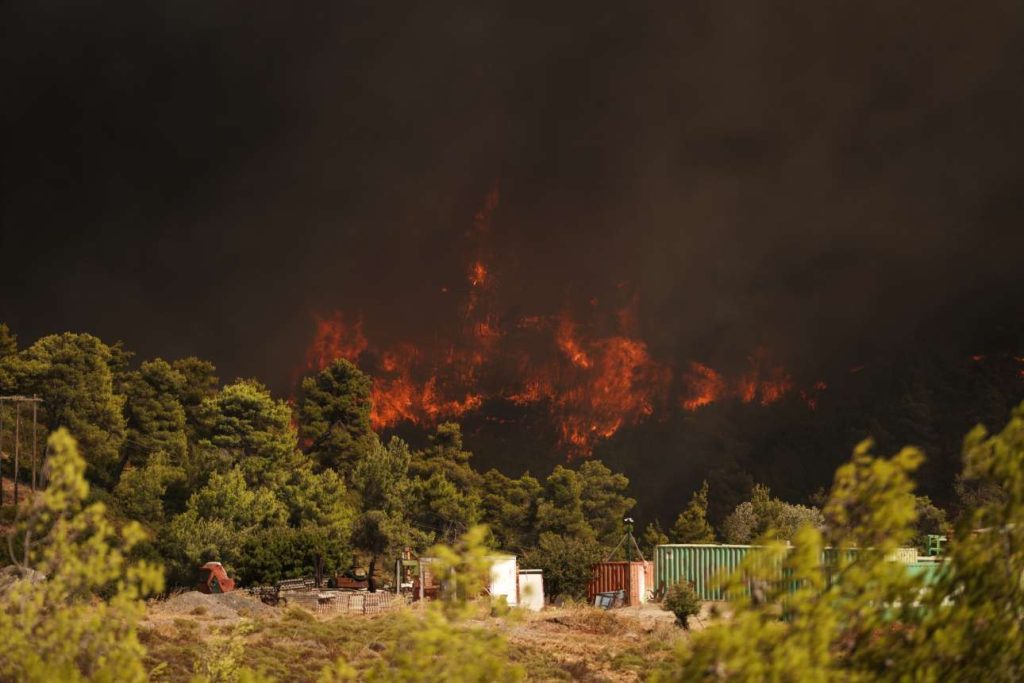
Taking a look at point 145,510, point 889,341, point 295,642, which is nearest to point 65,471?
point 295,642

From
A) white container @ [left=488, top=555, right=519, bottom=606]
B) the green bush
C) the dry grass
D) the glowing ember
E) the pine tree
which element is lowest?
the dry grass

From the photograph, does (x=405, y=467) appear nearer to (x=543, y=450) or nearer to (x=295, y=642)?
(x=295, y=642)

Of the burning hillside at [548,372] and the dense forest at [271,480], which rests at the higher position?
the burning hillside at [548,372]

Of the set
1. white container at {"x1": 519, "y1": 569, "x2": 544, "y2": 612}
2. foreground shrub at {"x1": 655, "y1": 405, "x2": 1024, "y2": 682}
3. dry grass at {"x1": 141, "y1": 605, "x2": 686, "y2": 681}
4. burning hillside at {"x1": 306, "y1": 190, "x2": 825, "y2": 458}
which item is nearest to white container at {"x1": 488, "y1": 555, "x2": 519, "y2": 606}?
white container at {"x1": 519, "y1": 569, "x2": 544, "y2": 612}

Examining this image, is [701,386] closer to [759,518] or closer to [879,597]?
[759,518]

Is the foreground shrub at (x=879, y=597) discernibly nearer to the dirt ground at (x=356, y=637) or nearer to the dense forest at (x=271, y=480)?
the dirt ground at (x=356, y=637)

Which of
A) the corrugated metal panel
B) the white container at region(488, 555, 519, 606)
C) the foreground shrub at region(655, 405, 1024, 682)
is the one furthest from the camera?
the corrugated metal panel

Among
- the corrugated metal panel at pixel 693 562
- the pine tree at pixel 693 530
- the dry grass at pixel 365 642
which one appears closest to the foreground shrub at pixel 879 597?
the dry grass at pixel 365 642

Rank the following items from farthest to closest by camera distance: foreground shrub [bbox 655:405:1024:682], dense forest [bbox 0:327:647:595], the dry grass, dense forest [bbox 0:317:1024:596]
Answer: dense forest [bbox 0:317:1024:596] → dense forest [bbox 0:327:647:595] → the dry grass → foreground shrub [bbox 655:405:1024:682]

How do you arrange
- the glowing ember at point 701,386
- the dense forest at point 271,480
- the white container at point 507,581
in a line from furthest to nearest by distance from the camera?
the glowing ember at point 701,386 → the dense forest at point 271,480 → the white container at point 507,581

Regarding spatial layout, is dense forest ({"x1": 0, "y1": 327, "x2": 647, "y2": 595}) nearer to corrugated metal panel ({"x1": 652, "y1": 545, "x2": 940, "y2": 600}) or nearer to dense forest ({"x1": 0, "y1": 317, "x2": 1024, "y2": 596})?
dense forest ({"x1": 0, "y1": 317, "x2": 1024, "y2": 596})

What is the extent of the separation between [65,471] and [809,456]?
375 feet

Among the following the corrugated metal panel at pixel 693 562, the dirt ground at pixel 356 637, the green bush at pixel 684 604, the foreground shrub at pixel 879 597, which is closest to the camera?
the foreground shrub at pixel 879 597

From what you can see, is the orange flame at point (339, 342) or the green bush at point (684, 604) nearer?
the green bush at point (684, 604)
